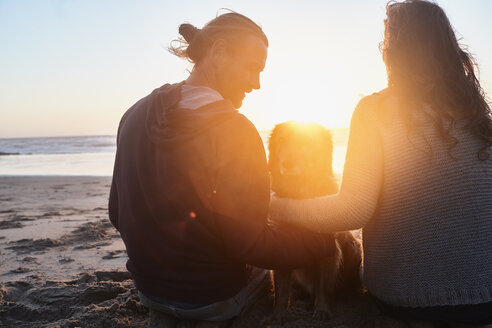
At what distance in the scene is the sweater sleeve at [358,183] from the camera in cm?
192

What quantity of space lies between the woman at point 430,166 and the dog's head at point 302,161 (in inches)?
45.2

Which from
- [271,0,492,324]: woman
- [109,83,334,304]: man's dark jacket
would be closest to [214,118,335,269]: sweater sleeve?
[109,83,334,304]: man's dark jacket

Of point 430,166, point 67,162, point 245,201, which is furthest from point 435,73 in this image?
point 67,162

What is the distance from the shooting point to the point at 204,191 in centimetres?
179

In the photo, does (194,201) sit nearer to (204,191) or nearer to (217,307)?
(204,191)

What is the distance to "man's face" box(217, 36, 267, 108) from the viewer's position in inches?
82.9

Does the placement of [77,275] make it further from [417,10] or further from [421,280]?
[417,10]

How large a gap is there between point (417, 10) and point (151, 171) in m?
1.54

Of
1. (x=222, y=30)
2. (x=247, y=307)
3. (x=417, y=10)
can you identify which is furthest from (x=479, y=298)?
(x=222, y=30)

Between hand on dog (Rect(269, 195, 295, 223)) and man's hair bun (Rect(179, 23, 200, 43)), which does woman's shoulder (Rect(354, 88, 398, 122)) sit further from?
man's hair bun (Rect(179, 23, 200, 43))

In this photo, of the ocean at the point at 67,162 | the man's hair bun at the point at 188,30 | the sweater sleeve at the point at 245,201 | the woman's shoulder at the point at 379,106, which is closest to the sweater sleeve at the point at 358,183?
the woman's shoulder at the point at 379,106

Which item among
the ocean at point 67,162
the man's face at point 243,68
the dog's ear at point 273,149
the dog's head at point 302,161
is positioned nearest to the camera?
the man's face at point 243,68

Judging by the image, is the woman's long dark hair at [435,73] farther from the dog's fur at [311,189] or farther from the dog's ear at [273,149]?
the dog's ear at [273,149]

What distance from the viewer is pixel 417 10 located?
74.2 inches
